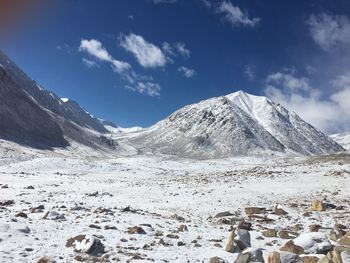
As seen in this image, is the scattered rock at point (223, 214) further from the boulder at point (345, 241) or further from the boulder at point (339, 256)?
the boulder at point (339, 256)

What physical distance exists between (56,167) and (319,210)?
167 feet

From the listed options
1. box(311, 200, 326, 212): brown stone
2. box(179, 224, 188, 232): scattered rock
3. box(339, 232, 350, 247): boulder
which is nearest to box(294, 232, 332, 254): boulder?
box(339, 232, 350, 247): boulder

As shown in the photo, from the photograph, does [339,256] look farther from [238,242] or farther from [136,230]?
[136,230]

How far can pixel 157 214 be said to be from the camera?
28016 millimetres

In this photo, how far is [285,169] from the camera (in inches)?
2173

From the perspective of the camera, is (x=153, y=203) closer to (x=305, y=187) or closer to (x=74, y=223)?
(x=74, y=223)

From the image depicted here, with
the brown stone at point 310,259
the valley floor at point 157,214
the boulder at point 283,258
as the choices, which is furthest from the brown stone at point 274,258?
the valley floor at point 157,214

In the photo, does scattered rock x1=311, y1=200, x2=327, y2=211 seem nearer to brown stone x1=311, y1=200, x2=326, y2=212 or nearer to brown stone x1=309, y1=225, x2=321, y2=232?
brown stone x1=311, y1=200, x2=326, y2=212

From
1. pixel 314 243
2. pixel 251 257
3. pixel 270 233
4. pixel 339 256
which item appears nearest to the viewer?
pixel 339 256

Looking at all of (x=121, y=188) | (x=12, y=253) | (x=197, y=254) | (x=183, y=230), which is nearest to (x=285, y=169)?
(x=121, y=188)

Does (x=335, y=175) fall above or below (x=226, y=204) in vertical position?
above

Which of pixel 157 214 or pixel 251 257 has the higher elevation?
pixel 157 214

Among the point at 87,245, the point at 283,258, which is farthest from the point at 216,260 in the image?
the point at 87,245

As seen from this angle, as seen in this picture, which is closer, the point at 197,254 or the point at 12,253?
the point at 12,253
